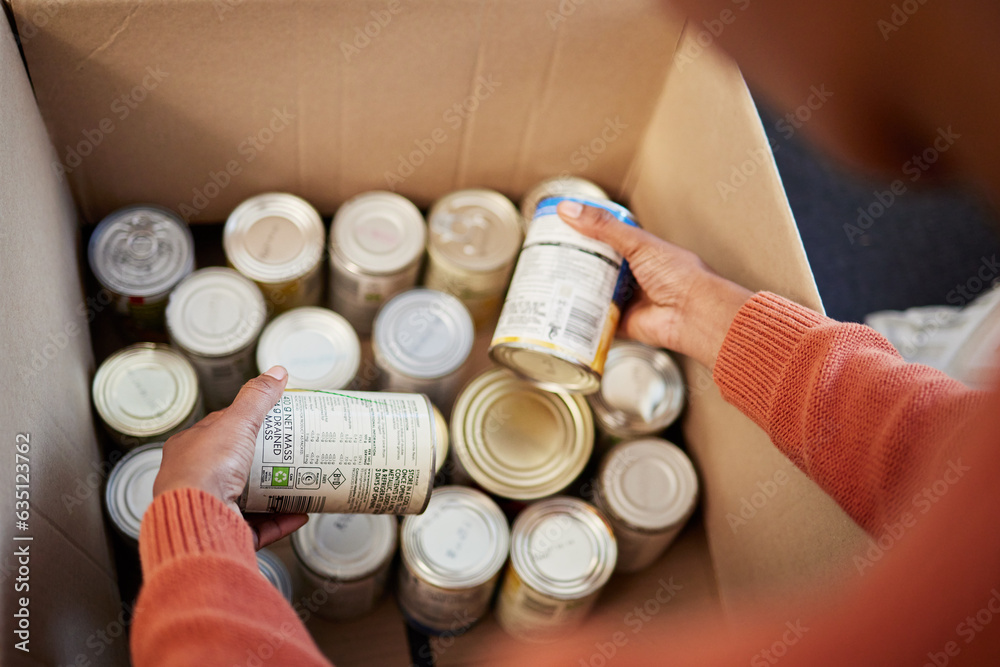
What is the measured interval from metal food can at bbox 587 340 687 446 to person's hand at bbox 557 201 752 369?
12 cm

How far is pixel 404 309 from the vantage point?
3.76 ft

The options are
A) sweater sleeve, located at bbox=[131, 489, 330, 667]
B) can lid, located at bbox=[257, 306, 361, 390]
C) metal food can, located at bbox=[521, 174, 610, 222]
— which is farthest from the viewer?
metal food can, located at bbox=[521, 174, 610, 222]

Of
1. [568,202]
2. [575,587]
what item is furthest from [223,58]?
[575,587]

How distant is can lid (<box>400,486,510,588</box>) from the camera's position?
3.44 feet

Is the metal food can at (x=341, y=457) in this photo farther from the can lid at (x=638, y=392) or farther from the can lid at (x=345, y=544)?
the can lid at (x=638, y=392)

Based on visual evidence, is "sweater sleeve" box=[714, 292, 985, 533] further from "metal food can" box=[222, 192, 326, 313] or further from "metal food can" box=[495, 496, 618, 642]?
"metal food can" box=[222, 192, 326, 313]

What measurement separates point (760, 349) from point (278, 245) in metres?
0.73

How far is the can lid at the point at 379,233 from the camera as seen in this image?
118cm

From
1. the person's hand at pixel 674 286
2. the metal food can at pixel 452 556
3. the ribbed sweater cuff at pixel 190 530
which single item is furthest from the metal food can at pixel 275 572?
the person's hand at pixel 674 286

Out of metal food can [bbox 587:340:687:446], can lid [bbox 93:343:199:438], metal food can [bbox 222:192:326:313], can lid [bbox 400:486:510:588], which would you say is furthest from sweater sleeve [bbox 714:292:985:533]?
can lid [bbox 93:343:199:438]

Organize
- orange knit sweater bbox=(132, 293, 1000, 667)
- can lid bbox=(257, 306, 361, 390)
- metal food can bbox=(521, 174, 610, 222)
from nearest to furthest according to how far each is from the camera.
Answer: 1. orange knit sweater bbox=(132, 293, 1000, 667)
2. can lid bbox=(257, 306, 361, 390)
3. metal food can bbox=(521, 174, 610, 222)

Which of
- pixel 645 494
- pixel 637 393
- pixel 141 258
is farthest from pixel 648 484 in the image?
pixel 141 258

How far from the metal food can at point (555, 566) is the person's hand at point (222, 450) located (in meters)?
0.45

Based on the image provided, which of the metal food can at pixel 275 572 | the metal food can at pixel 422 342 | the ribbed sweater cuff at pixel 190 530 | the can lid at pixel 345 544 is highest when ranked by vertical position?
the ribbed sweater cuff at pixel 190 530
